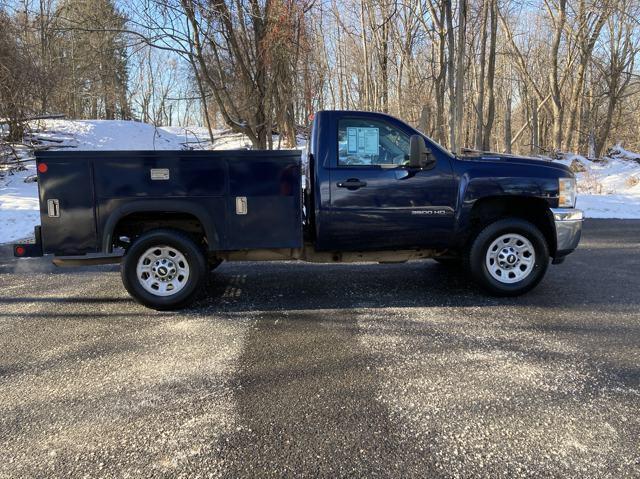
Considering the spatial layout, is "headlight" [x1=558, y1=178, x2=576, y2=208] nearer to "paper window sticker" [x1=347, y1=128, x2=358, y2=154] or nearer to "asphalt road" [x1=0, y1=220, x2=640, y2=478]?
"asphalt road" [x1=0, y1=220, x2=640, y2=478]

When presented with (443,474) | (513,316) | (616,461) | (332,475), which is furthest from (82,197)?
(616,461)

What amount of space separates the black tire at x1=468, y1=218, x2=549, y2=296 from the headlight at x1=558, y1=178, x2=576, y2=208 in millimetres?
421

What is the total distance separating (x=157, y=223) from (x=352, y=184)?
7.17ft

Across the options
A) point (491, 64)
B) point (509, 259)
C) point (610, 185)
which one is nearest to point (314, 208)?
point (509, 259)

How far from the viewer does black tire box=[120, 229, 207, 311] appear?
199 inches

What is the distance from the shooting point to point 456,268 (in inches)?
273

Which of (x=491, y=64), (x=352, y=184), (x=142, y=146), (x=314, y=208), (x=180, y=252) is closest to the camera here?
(x=180, y=252)

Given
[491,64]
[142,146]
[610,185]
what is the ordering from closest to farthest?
[610,185] → [491,64] → [142,146]

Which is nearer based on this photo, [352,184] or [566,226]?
[352,184]

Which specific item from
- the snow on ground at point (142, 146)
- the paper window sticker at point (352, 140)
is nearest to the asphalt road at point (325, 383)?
the paper window sticker at point (352, 140)

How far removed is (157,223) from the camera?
5289mm

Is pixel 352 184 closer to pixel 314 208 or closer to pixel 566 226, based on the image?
pixel 314 208

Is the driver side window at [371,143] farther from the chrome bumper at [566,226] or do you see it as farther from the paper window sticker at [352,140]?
the chrome bumper at [566,226]

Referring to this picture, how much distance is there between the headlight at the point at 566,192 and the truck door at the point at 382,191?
4.02 feet
